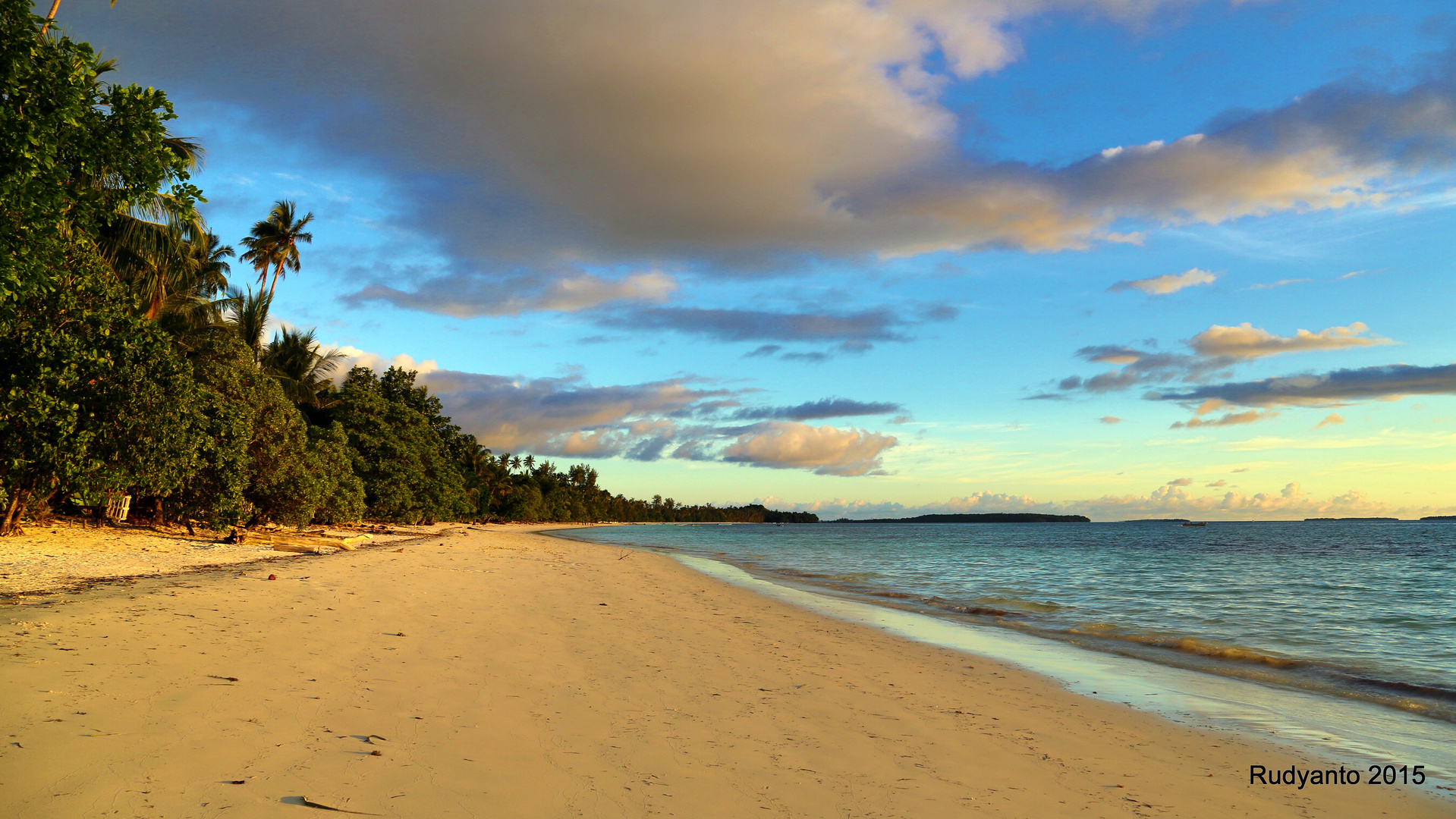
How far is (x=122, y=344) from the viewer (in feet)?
50.9

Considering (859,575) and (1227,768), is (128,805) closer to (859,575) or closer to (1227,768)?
(1227,768)

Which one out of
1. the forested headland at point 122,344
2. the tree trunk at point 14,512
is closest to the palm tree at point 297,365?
the forested headland at point 122,344

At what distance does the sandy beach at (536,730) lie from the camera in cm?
428

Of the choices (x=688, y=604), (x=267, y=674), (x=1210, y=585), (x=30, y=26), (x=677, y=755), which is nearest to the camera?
(x=677, y=755)

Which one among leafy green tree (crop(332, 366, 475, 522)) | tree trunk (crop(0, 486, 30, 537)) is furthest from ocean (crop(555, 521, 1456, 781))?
leafy green tree (crop(332, 366, 475, 522))

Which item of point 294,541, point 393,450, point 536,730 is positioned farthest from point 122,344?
point 393,450

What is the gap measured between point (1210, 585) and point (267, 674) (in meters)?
29.7

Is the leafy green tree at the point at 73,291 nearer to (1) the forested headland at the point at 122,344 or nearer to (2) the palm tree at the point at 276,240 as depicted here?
(1) the forested headland at the point at 122,344

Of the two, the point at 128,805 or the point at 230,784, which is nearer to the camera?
the point at 128,805

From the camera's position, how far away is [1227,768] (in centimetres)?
599

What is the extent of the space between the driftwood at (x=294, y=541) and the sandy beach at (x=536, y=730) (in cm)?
1301

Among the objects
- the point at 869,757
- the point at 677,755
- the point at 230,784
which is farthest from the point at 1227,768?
the point at 230,784

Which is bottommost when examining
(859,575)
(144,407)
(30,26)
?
(859,575)

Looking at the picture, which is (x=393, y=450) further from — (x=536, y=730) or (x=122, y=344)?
(x=536, y=730)
